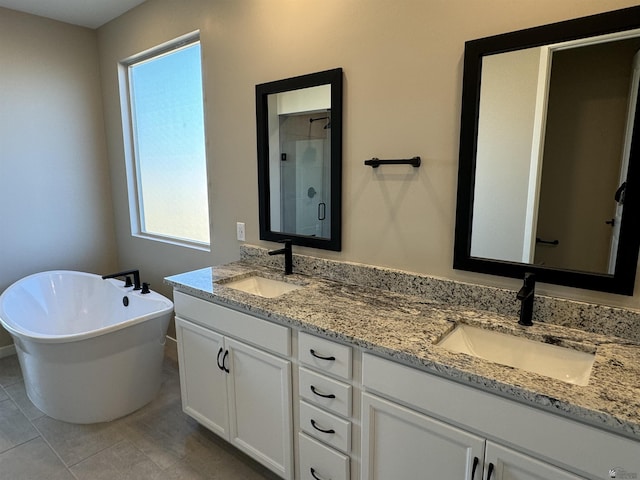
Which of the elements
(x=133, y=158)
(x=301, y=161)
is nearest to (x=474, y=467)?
(x=301, y=161)

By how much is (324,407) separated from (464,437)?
55cm

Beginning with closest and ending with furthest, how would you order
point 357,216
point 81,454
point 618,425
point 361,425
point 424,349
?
point 618,425
point 424,349
point 361,425
point 357,216
point 81,454

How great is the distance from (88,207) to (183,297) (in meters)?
2.11

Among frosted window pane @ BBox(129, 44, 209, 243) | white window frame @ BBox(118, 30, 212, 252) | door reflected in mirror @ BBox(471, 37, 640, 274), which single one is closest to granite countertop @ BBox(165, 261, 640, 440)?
door reflected in mirror @ BBox(471, 37, 640, 274)

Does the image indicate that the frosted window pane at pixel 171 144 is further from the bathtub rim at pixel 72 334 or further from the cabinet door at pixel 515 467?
the cabinet door at pixel 515 467

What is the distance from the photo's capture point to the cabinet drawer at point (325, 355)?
1.42 metres

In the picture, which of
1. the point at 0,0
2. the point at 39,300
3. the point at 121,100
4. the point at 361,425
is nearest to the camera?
the point at 361,425

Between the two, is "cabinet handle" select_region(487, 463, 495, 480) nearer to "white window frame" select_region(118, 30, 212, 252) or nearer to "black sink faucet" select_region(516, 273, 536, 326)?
"black sink faucet" select_region(516, 273, 536, 326)

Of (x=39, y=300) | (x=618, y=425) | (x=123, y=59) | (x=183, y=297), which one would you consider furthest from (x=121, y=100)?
(x=618, y=425)

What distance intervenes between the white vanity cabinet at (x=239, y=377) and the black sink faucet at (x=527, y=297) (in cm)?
89

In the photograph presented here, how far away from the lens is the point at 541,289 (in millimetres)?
1492

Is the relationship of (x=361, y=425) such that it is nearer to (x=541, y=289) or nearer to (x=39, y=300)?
(x=541, y=289)

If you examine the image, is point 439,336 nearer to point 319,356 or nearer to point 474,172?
point 319,356

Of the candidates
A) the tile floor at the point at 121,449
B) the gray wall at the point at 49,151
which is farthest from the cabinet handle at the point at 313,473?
the gray wall at the point at 49,151
